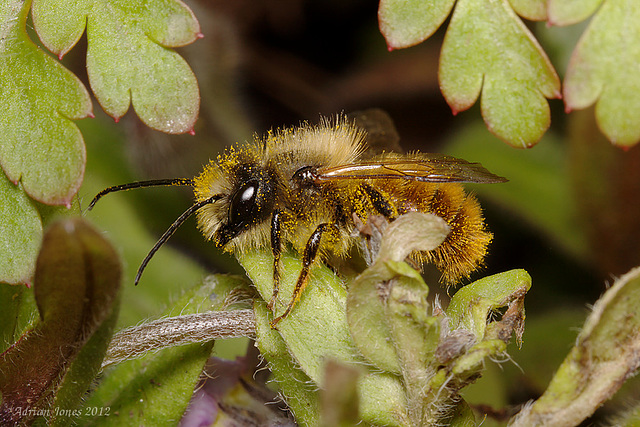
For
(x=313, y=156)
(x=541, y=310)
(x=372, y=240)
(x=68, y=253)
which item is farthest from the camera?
(x=541, y=310)

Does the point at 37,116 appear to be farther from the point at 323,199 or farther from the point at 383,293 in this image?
the point at 383,293

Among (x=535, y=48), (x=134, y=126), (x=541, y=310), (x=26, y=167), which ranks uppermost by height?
(x=535, y=48)

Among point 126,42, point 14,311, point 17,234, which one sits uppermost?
point 126,42

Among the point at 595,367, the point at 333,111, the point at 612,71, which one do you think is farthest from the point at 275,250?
the point at 333,111

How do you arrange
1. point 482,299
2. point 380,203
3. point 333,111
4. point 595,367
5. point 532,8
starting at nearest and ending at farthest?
point 595,367
point 482,299
point 532,8
point 380,203
point 333,111

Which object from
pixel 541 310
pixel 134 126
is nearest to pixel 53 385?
pixel 134 126

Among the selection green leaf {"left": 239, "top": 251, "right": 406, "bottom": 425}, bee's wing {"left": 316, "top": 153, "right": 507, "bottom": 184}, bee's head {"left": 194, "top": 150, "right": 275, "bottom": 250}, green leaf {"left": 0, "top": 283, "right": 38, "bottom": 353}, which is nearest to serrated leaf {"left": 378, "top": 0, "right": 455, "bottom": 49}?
bee's wing {"left": 316, "top": 153, "right": 507, "bottom": 184}

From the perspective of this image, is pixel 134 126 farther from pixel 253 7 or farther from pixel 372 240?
pixel 372 240
